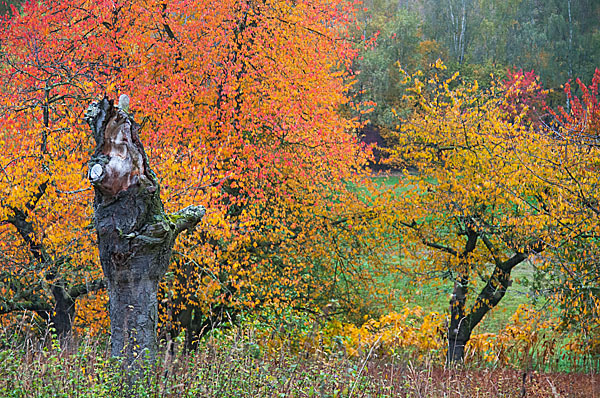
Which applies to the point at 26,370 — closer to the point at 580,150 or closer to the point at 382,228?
the point at 580,150

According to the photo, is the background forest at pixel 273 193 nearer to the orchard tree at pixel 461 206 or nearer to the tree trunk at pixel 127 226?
the orchard tree at pixel 461 206

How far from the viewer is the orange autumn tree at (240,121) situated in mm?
10125

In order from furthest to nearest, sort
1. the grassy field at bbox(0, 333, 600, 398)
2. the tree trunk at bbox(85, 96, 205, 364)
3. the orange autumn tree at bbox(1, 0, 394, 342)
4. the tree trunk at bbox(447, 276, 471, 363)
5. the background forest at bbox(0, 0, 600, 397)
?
the tree trunk at bbox(447, 276, 471, 363) < the orange autumn tree at bbox(1, 0, 394, 342) < the background forest at bbox(0, 0, 600, 397) < the tree trunk at bbox(85, 96, 205, 364) < the grassy field at bbox(0, 333, 600, 398)

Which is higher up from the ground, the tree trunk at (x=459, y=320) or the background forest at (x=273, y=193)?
the background forest at (x=273, y=193)

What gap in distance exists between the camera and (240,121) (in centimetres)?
1101

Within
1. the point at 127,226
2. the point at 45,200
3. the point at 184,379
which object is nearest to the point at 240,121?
the point at 45,200

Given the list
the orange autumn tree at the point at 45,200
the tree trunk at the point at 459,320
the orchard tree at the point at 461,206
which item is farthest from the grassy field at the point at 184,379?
the tree trunk at the point at 459,320

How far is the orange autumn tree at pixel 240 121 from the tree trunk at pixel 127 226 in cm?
438

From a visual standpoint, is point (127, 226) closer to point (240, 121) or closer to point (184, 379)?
point (184, 379)

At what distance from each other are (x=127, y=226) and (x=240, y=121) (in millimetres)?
6893

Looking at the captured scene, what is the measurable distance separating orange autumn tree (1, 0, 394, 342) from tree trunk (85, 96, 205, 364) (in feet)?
14.4

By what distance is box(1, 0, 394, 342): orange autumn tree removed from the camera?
399 inches

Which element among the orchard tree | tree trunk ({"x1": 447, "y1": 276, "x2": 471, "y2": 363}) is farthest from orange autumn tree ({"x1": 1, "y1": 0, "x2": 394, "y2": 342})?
tree trunk ({"x1": 447, "y1": 276, "x2": 471, "y2": 363})

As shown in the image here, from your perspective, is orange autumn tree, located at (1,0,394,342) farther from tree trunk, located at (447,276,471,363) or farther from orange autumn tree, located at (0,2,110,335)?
tree trunk, located at (447,276,471,363)
